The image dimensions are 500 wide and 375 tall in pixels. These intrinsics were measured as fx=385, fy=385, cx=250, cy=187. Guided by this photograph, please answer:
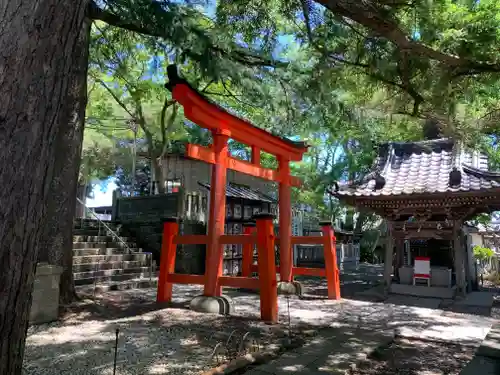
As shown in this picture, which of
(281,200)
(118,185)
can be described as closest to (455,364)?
(281,200)

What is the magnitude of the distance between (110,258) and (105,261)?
0.80ft

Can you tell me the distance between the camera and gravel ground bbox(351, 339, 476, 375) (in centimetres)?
436

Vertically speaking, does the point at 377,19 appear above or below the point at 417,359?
above

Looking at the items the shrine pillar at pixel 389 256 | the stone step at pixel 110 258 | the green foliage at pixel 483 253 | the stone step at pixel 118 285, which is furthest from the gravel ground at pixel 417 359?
the green foliage at pixel 483 253

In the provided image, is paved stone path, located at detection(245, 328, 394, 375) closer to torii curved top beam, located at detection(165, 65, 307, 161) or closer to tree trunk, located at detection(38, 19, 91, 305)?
torii curved top beam, located at detection(165, 65, 307, 161)

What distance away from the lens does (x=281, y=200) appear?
369 inches

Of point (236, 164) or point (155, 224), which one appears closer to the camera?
point (236, 164)

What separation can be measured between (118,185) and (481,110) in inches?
1151

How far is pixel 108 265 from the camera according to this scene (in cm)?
1082

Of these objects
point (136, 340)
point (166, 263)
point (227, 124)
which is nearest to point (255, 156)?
point (227, 124)

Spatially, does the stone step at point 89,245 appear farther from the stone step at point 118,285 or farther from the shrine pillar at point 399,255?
the shrine pillar at point 399,255

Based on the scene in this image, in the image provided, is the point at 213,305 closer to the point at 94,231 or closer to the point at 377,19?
the point at 377,19

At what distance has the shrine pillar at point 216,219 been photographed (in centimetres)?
684

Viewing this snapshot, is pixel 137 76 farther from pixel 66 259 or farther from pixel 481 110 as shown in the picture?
pixel 481 110
